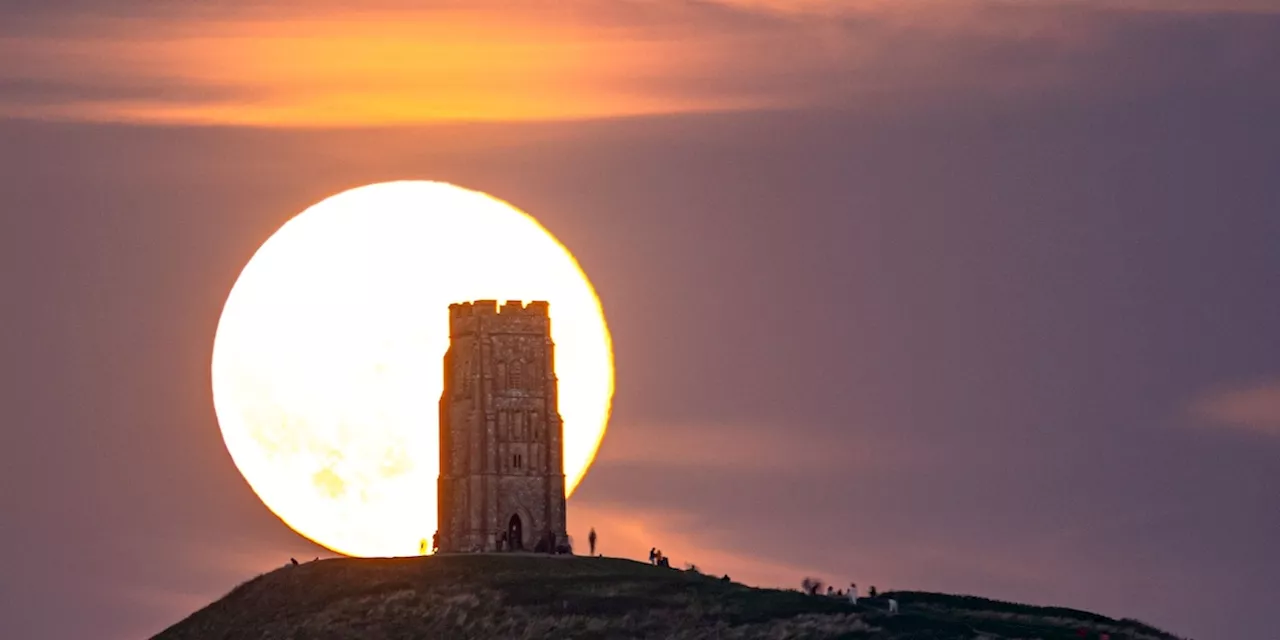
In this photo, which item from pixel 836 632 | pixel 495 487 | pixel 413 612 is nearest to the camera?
pixel 836 632

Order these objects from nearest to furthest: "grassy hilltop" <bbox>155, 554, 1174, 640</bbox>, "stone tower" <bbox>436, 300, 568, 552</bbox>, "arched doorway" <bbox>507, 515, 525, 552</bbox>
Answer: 1. "grassy hilltop" <bbox>155, 554, 1174, 640</bbox>
2. "arched doorway" <bbox>507, 515, 525, 552</bbox>
3. "stone tower" <bbox>436, 300, 568, 552</bbox>

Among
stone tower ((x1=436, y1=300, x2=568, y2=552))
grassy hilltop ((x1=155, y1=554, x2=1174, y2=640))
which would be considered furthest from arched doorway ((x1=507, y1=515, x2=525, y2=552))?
grassy hilltop ((x1=155, y1=554, x2=1174, y2=640))

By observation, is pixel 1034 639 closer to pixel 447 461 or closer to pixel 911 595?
pixel 911 595

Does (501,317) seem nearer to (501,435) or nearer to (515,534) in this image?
(501,435)

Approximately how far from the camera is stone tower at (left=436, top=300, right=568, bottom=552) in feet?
641

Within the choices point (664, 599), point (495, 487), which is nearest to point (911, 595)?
point (664, 599)

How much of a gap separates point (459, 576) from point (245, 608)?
1079 cm

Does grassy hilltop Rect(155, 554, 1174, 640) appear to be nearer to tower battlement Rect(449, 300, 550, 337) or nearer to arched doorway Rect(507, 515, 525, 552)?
arched doorway Rect(507, 515, 525, 552)

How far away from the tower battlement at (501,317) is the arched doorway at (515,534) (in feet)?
30.6

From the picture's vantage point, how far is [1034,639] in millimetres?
166500

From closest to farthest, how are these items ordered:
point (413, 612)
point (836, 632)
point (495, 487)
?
point (836, 632), point (413, 612), point (495, 487)

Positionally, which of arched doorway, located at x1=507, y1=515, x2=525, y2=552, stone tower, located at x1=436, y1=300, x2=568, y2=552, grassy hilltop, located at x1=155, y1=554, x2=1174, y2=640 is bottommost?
grassy hilltop, located at x1=155, y1=554, x2=1174, y2=640

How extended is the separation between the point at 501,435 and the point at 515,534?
4.96m

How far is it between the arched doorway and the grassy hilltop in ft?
28.1
